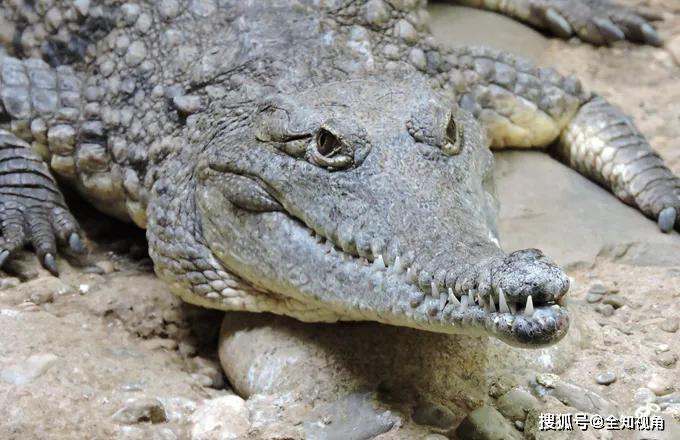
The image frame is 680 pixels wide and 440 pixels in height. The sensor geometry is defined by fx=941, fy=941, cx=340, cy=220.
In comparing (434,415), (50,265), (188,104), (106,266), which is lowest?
(106,266)

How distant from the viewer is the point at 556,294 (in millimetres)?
2305

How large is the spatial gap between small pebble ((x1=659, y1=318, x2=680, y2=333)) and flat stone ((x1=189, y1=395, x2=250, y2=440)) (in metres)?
1.49

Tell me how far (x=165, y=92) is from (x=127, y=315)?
3.11 ft

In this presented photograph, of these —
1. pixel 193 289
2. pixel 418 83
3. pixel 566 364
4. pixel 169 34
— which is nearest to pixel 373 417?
pixel 566 364

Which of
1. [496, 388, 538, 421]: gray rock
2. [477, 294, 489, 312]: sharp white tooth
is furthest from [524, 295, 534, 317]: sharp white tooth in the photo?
[496, 388, 538, 421]: gray rock

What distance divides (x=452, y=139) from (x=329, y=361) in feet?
2.81

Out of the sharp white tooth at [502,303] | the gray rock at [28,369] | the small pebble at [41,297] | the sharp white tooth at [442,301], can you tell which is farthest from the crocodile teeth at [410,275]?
the small pebble at [41,297]

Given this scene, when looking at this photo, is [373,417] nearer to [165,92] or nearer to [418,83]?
[418,83]

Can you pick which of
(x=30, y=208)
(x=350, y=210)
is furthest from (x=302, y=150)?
(x=30, y=208)

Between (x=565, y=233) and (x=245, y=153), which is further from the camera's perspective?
(x=565, y=233)

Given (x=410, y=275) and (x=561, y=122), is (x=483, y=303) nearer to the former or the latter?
(x=410, y=275)

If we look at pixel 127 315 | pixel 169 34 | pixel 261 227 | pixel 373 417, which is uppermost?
pixel 169 34

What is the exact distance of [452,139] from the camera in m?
3.14

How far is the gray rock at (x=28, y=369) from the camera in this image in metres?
2.95
